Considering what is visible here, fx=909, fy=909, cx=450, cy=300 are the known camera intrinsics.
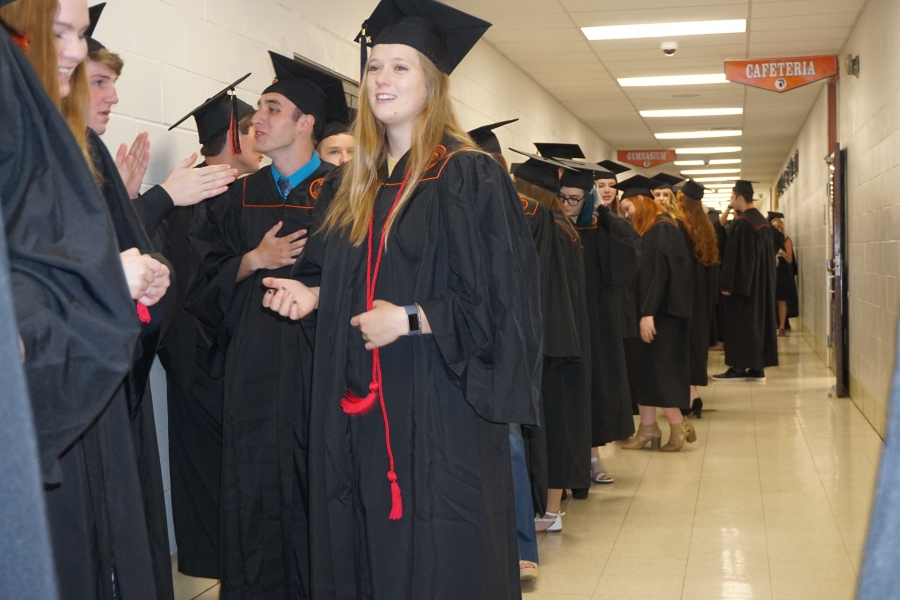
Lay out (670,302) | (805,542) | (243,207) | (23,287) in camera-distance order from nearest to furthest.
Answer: (23,287) < (243,207) < (805,542) < (670,302)

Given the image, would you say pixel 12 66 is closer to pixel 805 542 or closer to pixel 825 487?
pixel 805 542

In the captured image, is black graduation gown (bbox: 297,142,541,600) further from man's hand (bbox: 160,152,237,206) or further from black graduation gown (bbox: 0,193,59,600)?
black graduation gown (bbox: 0,193,59,600)

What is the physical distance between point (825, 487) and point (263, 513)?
3434 millimetres

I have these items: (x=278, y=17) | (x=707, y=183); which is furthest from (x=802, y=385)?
(x=707, y=183)

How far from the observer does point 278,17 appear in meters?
4.70

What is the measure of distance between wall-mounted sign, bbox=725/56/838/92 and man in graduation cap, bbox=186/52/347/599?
676 cm

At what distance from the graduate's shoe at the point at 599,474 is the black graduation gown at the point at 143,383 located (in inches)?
142

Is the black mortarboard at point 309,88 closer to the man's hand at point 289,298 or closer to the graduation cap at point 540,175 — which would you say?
the graduation cap at point 540,175

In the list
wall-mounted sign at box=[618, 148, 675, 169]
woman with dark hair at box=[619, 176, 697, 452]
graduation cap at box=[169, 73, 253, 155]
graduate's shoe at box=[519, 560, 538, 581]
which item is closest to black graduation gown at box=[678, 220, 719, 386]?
woman with dark hair at box=[619, 176, 697, 452]

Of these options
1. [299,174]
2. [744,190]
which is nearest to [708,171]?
[744,190]

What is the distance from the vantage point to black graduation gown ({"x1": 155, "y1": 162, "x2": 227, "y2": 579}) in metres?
3.36

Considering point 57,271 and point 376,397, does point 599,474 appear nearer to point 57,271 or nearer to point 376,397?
point 376,397

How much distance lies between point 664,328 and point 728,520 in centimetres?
189

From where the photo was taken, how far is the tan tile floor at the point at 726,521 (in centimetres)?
361
